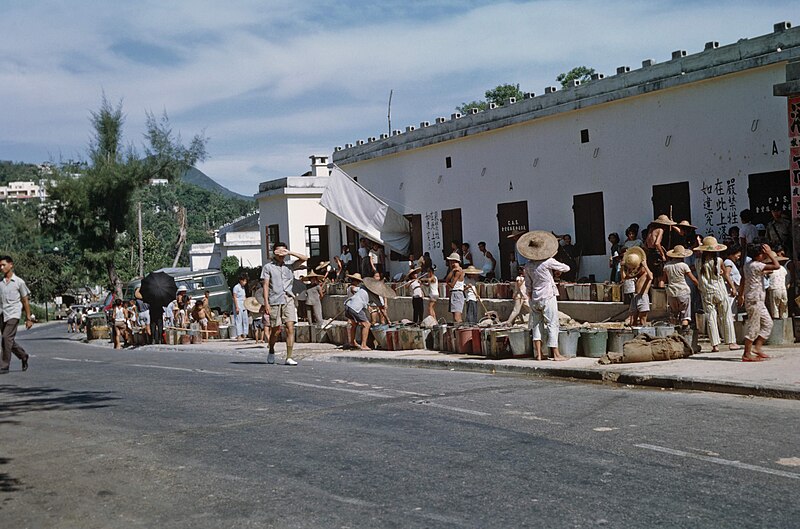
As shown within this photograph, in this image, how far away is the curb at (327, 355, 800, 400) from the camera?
34.2 ft

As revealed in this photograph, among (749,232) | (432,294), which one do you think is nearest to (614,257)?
(749,232)

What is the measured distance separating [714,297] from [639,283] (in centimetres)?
242

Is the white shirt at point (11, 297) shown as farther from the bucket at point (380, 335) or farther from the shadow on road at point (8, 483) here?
the shadow on road at point (8, 483)

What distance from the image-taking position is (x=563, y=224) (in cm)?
2294

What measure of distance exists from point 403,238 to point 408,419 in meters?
20.9

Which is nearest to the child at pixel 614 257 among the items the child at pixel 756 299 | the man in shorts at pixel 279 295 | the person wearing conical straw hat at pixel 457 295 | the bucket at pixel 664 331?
the person wearing conical straw hat at pixel 457 295

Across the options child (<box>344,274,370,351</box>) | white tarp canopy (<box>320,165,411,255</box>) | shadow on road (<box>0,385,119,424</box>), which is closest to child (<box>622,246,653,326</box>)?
child (<box>344,274,370,351</box>)

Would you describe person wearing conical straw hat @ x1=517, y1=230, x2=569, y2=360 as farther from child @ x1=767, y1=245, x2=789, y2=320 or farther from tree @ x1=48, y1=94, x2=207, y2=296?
tree @ x1=48, y1=94, x2=207, y2=296

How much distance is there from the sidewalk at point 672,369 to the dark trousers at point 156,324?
1237 cm

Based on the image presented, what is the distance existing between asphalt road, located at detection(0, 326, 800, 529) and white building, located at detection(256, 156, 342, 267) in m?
23.9

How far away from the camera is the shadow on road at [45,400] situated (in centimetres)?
1062

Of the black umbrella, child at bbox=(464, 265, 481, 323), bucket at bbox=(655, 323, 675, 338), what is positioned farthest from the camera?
the black umbrella

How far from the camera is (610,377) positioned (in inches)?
484

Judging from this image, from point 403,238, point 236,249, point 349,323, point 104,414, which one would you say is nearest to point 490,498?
point 104,414
